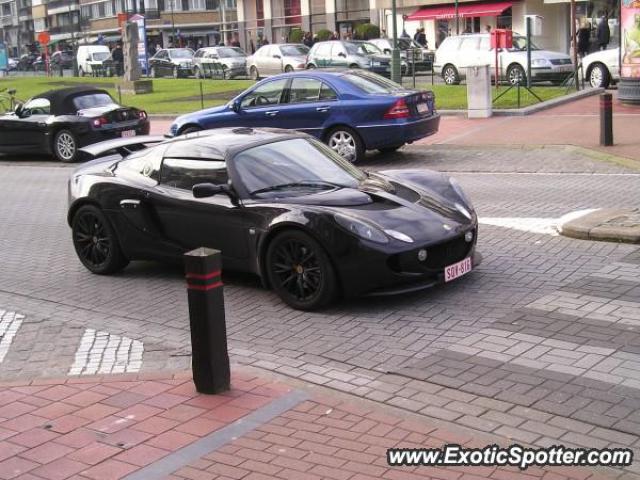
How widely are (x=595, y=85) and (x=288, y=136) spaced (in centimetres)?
1883

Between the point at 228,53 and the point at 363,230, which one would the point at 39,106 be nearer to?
the point at 363,230

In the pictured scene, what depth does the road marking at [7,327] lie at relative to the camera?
7.35m

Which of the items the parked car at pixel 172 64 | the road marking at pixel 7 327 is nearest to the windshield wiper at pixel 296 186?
the road marking at pixel 7 327

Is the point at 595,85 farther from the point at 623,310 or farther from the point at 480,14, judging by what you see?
the point at 480,14

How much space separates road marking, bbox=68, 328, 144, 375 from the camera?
6.63 m

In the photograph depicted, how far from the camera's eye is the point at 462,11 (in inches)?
1907

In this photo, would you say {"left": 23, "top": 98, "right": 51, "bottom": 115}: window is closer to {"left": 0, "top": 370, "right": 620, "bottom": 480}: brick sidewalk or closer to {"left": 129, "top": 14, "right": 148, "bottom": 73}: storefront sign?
{"left": 0, "top": 370, "right": 620, "bottom": 480}: brick sidewalk

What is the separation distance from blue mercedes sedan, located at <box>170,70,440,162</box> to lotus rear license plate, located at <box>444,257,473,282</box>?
788 cm

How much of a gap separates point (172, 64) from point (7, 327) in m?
42.0

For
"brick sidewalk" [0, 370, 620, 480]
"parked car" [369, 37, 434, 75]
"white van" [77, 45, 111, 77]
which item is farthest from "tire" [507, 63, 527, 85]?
"white van" [77, 45, 111, 77]

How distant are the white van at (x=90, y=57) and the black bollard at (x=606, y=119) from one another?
43.3 m

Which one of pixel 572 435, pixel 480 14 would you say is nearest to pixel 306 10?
pixel 480 14

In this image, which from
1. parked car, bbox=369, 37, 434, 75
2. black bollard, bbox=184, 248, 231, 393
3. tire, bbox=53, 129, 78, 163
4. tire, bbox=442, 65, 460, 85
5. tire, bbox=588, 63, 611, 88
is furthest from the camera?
parked car, bbox=369, 37, 434, 75

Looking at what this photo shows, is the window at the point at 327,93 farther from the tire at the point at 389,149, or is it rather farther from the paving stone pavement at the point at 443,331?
the paving stone pavement at the point at 443,331
